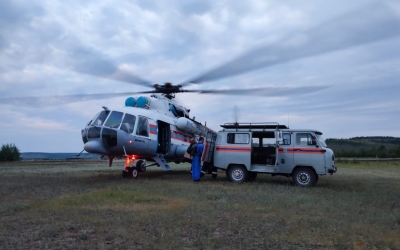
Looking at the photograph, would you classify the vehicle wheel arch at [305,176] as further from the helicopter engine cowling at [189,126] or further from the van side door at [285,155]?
the helicopter engine cowling at [189,126]

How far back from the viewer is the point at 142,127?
587 inches

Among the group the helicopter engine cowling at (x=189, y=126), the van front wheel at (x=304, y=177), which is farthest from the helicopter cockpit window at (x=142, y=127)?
the van front wheel at (x=304, y=177)

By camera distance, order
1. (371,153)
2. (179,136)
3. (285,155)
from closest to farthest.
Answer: (285,155), (179,136), (371,153)

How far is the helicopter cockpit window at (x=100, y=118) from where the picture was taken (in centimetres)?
1396

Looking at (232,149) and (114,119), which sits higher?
(114,119)

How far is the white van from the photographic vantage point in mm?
13031

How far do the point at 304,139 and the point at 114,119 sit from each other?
7284mm

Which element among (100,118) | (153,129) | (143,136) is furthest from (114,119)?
(153,129)

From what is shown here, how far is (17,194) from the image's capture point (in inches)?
397

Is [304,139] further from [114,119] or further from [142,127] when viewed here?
[114,119]

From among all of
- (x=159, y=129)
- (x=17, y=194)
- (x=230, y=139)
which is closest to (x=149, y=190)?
(x=17, y=194)

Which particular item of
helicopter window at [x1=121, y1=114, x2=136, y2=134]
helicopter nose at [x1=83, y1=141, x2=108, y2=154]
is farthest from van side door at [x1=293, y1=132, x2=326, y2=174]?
helicopter nose at [x1=83, y1=141, x2=108, y2=154]

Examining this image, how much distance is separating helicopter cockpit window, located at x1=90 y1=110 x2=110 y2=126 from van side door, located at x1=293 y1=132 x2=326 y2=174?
24.2 ft

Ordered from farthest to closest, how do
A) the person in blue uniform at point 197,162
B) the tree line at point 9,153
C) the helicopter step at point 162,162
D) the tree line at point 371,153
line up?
the tree line at point 371,153
the tree line at point 9,153
the helicopter step at point 162,162
the person in blue uniform at point 197,162
